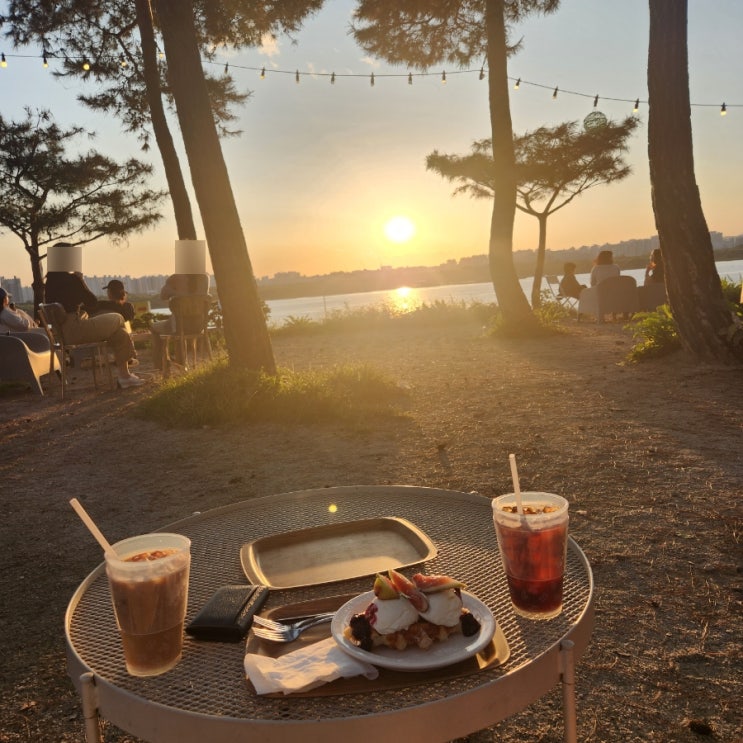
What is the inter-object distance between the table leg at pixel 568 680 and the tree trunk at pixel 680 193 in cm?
591

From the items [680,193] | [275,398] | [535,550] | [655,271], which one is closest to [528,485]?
[535,550]

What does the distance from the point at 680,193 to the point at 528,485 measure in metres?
4.20

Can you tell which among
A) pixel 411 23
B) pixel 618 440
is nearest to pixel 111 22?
pixel 411 23

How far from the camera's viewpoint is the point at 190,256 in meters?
8.28

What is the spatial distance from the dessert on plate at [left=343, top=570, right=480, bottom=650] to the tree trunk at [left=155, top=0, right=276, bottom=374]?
5373mm

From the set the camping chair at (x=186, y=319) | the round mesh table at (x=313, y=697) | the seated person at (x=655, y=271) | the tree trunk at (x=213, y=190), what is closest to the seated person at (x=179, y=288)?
the camping chair at (x=186, y=319)

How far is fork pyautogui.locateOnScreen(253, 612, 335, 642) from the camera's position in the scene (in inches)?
42.6

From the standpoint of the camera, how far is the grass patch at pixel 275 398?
542cm

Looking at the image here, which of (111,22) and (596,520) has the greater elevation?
(111,22)

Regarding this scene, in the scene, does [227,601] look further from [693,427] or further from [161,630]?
[693,427]

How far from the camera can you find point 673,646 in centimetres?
193

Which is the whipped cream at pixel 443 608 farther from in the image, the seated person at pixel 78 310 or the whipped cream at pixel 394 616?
the seated person at pixel 78 310

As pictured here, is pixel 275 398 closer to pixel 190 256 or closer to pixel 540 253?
pixel 190 256

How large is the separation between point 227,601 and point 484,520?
70cm
